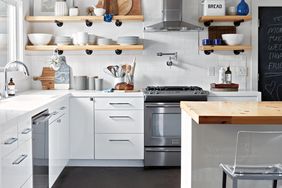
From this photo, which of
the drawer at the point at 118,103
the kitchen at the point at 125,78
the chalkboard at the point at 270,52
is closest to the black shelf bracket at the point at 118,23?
the kitchen at the point at 125,78

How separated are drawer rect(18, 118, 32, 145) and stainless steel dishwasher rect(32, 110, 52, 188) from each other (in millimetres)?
135

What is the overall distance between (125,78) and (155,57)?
1.61ft

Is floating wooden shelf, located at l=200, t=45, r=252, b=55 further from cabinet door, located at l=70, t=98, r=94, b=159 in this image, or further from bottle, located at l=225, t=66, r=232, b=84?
cabinet door, located at l=70, t=98, r=94, b=159

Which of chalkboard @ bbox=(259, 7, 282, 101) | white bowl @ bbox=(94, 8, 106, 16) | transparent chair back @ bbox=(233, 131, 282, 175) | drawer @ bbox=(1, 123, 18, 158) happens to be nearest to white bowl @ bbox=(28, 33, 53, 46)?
white bowl @ bbox=(94, 8, 106, 16)

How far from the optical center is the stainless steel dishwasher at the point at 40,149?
3438 millimetres

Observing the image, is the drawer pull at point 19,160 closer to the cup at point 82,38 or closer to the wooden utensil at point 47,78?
the cup at point 82,38

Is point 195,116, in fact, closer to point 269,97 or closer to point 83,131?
point 83,131

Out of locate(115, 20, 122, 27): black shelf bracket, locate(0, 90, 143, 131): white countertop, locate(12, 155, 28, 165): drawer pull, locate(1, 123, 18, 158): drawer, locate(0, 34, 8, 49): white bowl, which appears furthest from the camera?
locate(115, 20, 122, 27): black shelf bracket

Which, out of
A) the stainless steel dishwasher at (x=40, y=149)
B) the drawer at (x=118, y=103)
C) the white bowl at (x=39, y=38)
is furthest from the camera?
the white bowl at (x=39, y=38)

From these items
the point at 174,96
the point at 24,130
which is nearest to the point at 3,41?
the point at 174,96

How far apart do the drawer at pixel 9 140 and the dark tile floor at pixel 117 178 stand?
1.64 m

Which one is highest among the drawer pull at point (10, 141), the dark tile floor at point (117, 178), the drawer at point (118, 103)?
the drawer at point (118, 103)

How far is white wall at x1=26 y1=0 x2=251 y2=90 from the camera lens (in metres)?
5.74

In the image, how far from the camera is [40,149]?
3639 millimetres
